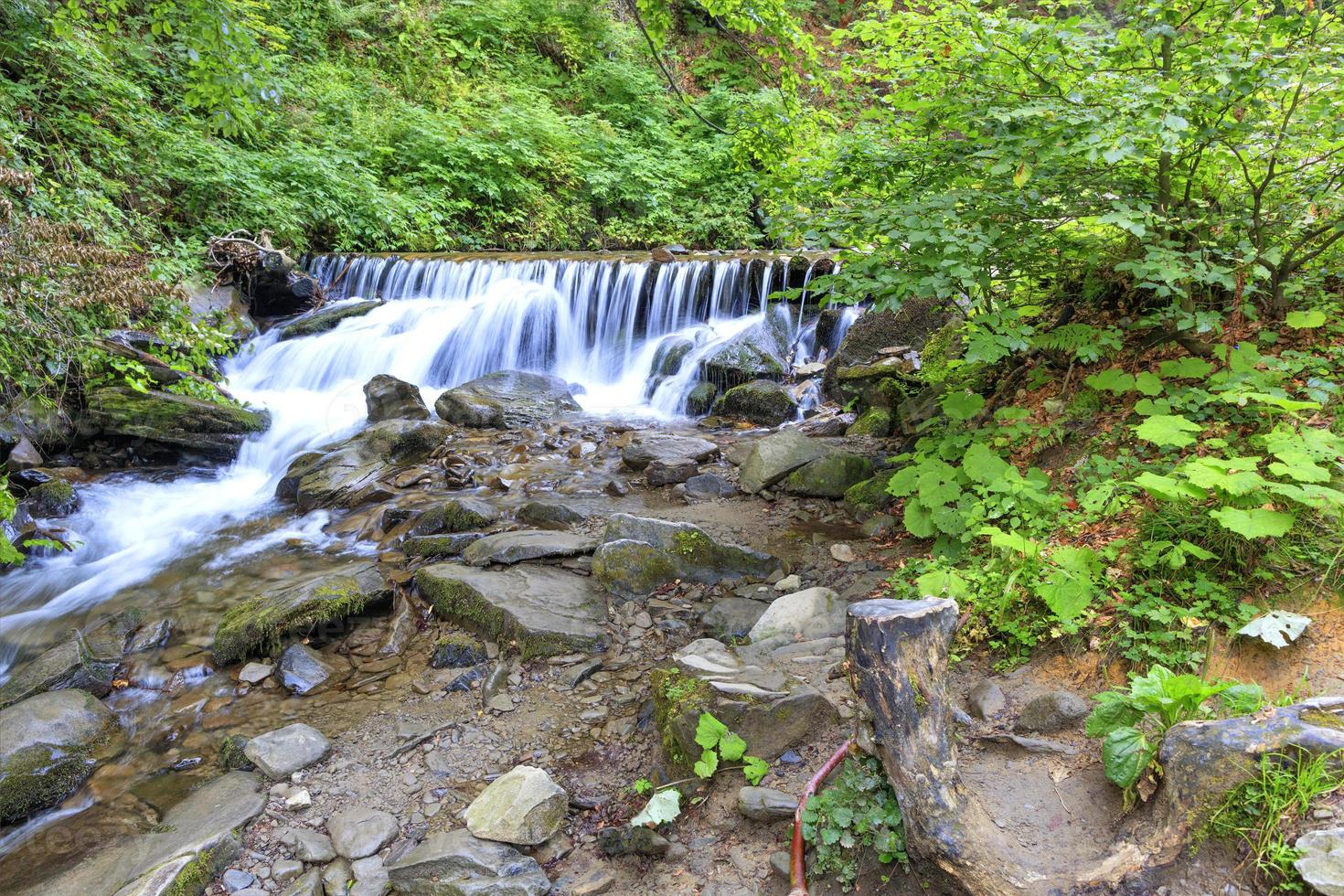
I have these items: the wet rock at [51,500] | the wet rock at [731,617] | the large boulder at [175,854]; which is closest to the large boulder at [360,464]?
the wet rock at [51,500]

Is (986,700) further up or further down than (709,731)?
further up

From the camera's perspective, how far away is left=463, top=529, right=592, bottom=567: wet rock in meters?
5.02

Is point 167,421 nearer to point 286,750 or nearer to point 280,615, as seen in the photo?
point 280,615

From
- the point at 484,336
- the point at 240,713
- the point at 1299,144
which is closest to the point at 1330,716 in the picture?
the point at 1299,144

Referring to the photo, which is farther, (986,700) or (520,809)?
(520,809)

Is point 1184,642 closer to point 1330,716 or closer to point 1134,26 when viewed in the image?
point 1330,716

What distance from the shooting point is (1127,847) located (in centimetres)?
182

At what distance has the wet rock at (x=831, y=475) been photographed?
5723 mm

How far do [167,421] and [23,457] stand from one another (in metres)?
1.28

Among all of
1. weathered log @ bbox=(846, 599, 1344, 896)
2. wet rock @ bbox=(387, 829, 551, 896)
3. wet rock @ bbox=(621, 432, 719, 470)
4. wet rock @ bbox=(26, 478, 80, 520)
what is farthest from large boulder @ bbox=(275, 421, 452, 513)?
weathered log @ bbox=(846, 599, 1344, 896)

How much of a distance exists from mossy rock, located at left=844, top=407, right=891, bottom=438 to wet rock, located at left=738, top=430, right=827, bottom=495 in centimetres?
78

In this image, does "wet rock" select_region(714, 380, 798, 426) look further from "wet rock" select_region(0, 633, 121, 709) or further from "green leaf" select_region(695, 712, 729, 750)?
"wet rock" select_region(0, 633, 121, 709)

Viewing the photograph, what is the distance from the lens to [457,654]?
4.22 metres

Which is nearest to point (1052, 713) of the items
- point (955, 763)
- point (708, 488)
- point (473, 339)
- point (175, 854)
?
point (955, 763)
